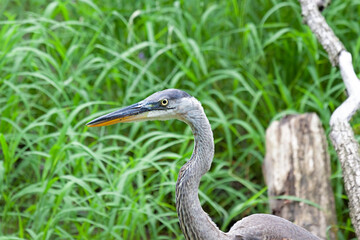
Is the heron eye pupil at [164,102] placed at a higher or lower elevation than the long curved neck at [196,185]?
higher

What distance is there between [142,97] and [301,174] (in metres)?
1.33

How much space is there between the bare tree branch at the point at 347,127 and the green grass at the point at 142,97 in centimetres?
49

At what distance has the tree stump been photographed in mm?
3322

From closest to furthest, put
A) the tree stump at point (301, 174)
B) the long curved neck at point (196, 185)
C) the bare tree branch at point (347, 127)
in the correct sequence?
the long curved neck at point (196, 185) → the bare tree branch at point (347, 127) → the tree stump at point (301, 174)

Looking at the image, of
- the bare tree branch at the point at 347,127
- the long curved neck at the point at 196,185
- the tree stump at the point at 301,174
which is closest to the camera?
the long curved neck at the point at 196,185

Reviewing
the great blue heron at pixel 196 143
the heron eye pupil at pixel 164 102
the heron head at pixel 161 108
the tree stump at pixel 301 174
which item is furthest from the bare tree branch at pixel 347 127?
the heron eye pupil at pixel 164 102

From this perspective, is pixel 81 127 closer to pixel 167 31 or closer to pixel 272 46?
pixel 167 31

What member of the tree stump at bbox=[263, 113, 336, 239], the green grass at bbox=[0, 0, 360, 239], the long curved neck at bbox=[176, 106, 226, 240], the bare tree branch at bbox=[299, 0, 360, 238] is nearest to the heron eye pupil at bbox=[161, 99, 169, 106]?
the long curved neck at bbox=[176, 106, 226, 240]

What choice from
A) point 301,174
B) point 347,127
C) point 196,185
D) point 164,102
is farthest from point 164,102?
point 301,174

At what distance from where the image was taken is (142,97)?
416 cm

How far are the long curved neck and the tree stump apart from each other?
100 cm

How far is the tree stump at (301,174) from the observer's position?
3322 millimetres

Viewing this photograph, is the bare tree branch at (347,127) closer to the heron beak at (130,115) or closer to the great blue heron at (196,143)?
the great blue heron at (196,143)

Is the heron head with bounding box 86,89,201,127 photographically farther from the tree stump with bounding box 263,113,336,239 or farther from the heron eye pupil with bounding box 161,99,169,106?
the tree stump with bounding box 263,113,336,239
